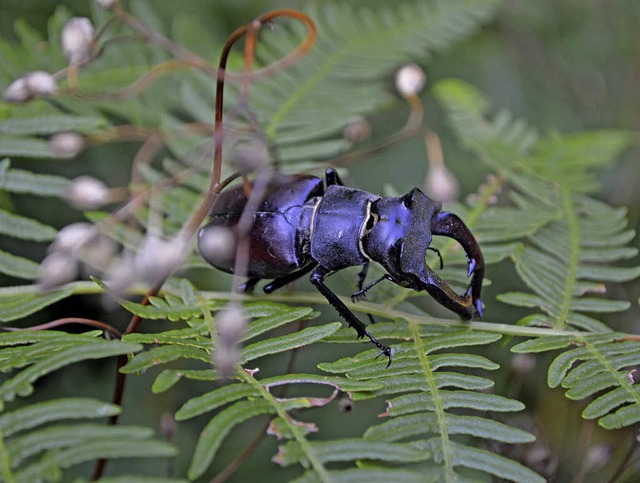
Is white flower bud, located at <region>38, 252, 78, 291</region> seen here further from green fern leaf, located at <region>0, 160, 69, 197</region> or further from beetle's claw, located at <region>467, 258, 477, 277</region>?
beetle's claw, located at <region>467, 258, 477, 277</region>

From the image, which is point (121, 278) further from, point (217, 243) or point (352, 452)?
point (352, 452)

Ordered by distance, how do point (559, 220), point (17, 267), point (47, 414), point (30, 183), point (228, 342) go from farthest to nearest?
point (559, 220), point (30, 183), point (17, 267), point (228, 342), point (47, 414)

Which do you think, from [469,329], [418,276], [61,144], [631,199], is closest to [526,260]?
[469,329]

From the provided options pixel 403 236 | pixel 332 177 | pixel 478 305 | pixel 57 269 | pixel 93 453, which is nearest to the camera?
pixel 93 453

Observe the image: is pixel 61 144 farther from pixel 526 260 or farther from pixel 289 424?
pixel 526 260

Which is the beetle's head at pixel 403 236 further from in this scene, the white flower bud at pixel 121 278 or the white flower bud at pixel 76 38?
the white flower bud at pixel 76 38

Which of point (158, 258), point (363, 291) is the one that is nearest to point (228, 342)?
point (158, 258)
